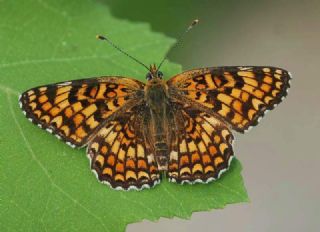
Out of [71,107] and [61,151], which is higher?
[71,107]

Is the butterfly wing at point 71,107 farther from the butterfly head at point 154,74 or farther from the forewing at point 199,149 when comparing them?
the forewing at point 199,149

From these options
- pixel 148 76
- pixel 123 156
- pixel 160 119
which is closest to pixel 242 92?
pixel 160 119

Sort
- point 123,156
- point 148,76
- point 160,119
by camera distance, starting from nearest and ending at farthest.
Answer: point 123,156
point 160,119
point 148,76

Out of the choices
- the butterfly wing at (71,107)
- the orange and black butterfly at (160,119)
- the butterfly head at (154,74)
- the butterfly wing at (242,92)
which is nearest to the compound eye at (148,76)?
the butterfly head at (154,74)

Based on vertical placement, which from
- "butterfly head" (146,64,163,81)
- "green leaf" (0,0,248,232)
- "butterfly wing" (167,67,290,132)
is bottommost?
"green leaf" (0,0,248,232)

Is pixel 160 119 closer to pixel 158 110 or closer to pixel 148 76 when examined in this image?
pixel 158 110

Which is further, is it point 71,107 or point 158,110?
point 158,110

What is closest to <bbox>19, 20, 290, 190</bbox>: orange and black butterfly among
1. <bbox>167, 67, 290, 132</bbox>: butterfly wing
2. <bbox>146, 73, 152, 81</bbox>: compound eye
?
<bbox>167, 67, 290, 132</bbox>: butterfly wing

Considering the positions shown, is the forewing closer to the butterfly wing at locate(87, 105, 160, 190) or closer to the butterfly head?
the butterfly wing at locate(87, 105, 160, 190)
